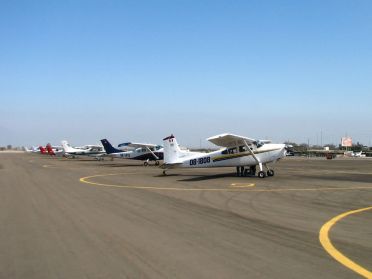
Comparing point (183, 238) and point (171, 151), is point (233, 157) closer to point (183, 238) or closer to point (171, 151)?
point (171, 151)

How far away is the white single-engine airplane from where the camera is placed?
26.0 metres

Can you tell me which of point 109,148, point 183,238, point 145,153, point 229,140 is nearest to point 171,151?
point 229,140

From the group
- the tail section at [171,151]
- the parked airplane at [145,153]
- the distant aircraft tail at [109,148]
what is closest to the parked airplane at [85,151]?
the distant aircraft tail at [109,148]

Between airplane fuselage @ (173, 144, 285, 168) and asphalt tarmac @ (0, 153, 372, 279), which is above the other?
airplane fuselage @ (173, 144, 285, 168)

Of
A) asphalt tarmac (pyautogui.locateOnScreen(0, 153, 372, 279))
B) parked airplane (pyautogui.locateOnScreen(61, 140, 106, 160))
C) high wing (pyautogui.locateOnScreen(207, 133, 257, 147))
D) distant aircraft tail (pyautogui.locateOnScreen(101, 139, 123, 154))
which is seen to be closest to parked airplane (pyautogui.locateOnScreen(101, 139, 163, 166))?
distant aircraft tail (pyautogui.locateOnScreen(101, 139, 123, 154))

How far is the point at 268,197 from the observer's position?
14.7 m

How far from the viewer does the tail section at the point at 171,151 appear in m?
27.9

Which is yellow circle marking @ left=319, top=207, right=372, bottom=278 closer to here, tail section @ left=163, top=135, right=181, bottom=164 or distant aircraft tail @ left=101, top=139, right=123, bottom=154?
tail section @ left=163, top=135, right=181, bottom=164

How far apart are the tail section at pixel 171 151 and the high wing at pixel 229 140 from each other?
10.6 feet

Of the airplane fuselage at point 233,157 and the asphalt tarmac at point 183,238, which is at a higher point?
the airplane fuselage at point 233,157

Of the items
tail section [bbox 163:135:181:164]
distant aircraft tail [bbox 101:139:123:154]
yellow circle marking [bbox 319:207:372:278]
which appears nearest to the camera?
yellow circle marking [bbox 319:207:372:278]

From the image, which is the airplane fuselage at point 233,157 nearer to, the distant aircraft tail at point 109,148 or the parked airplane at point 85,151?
the distant aircraft tail at point 109,148

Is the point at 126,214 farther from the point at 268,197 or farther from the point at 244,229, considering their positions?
the point at 268,197

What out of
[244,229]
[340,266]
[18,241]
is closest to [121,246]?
[18,241]
